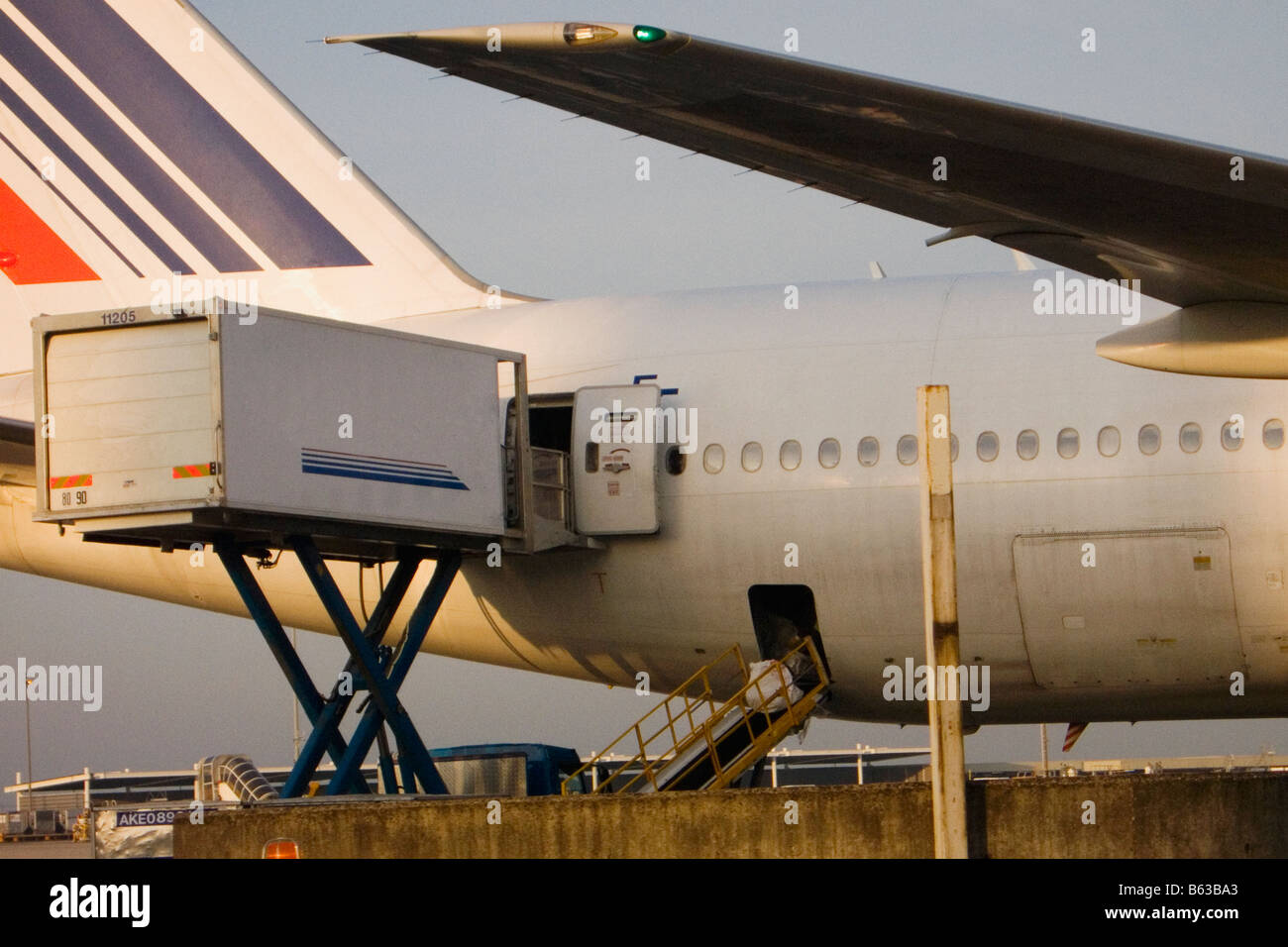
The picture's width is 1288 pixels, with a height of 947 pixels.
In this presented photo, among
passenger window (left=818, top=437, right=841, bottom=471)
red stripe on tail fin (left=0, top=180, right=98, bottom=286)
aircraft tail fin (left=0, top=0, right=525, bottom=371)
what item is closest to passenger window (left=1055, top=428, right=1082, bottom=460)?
passenger window (left=818, top=437, right=841, bottom=471)

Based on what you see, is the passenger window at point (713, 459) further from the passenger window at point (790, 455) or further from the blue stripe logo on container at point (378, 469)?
the blue stripe logo on container at point (378, 469)

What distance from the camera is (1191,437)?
18.5 meters

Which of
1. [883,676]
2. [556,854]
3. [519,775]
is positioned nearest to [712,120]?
[556,854]

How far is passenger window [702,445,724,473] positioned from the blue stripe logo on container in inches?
116

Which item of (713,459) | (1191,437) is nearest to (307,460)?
(713,459)

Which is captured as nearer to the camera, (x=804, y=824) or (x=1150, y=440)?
(x=804, y=824)

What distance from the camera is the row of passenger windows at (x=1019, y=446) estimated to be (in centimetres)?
1834

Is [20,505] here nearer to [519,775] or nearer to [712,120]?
[519,775]

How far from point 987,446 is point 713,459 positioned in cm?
334

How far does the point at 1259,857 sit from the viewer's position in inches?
483

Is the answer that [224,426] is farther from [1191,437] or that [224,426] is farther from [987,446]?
[1191,437]
